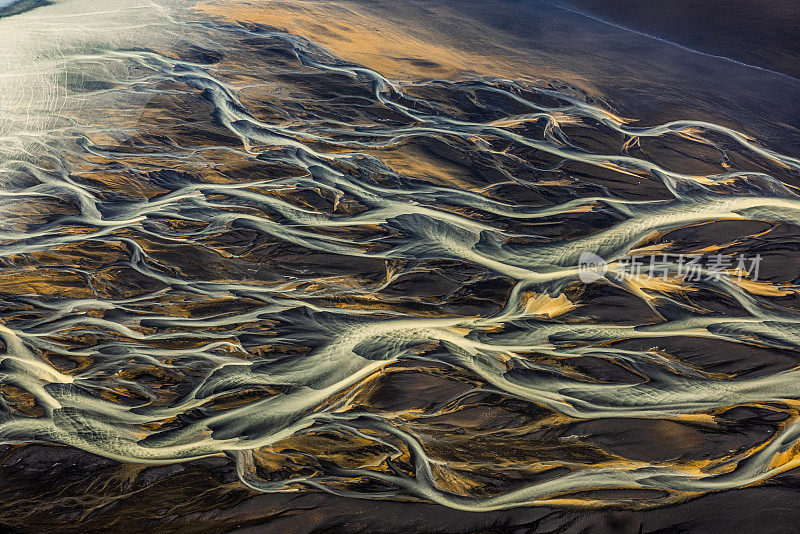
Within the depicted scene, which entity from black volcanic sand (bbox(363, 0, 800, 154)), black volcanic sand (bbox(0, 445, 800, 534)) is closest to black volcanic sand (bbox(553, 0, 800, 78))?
black volcanic sand (bbox(363, 0, 800, 154))

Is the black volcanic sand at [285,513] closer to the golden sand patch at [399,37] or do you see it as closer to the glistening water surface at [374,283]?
the glistening water surface at [374,283]

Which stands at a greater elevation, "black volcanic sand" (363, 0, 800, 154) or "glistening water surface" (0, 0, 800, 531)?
"black volcanic sand" (363, 0, 800, 154)

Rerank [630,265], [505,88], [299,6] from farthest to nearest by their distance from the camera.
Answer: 1. [299,6]
2. [505,88]
3. [630,265]

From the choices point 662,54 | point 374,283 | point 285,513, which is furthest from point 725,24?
point 285,513

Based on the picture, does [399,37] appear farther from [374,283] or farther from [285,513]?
[285,513]

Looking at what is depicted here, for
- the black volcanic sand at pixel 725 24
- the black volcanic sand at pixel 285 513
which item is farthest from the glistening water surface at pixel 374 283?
the black volcanic sand at pixel 725 24

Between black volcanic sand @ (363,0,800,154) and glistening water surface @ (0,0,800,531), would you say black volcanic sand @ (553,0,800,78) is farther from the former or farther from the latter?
glistening water surface @ (0,0,800,531)

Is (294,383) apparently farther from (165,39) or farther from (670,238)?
(165,39)

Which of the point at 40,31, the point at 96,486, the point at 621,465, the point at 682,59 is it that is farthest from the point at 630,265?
the point at 40,31
